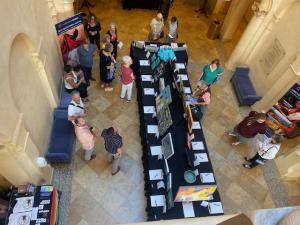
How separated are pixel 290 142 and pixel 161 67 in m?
4.57

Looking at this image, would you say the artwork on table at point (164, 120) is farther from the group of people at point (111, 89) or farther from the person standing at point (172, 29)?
the person standing at point (172, 29)

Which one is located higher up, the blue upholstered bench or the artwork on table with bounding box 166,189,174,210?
the artwork on table with bounding box 166,189,174,210

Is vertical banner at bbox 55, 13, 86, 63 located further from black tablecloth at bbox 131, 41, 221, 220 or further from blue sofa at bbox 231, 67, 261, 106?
blue sofa at bbox 231, 67, 261, 106

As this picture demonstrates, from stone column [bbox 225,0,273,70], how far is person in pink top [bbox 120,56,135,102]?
4.10 meters

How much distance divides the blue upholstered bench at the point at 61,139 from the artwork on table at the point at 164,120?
215 cm

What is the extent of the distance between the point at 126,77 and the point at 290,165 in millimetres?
4896

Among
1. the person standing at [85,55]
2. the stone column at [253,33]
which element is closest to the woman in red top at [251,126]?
the stone column at [253,33]

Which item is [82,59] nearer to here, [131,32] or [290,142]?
[131,32]

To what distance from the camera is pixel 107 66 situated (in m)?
7.40

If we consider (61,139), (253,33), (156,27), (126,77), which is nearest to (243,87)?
→ (253,33)

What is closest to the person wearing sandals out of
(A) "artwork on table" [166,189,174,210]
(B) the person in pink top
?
(B) the person in pink top

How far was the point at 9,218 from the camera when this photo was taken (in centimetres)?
480

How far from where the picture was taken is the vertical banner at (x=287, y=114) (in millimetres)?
6953

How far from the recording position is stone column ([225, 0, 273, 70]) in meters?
7.76
